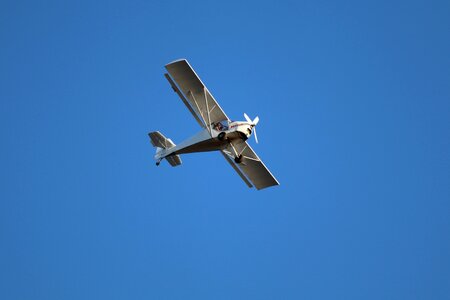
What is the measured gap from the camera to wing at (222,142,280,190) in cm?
3091

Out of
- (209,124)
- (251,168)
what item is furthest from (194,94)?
(251,168)

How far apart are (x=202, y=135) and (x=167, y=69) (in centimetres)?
378

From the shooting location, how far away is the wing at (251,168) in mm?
30906

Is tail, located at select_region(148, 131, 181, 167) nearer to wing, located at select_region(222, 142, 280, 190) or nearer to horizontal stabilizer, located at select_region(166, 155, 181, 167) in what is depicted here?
horizontal stabilizer, located at select_region(166, 155, 181, 167)

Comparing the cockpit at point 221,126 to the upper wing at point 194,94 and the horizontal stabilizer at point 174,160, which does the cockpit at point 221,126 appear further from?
the horizontal stabilizer at point 174,160

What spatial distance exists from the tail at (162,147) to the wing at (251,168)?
12.3ft

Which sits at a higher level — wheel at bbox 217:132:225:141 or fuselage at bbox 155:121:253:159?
fuselage at bbox 155:121:253:159

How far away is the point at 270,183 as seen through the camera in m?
32.2

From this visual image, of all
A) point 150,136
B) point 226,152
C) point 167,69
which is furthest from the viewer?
point 150,136

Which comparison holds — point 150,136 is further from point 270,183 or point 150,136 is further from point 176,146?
point 270,183

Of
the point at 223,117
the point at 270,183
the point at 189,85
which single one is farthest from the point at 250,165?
the point at 189,85

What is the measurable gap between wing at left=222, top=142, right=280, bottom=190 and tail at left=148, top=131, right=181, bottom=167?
3735 millimetres

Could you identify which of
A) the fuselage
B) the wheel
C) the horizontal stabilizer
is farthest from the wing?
the horizontal stabilizer

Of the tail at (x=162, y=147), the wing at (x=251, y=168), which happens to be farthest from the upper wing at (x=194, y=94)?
the tail at (x=162, y=147)
